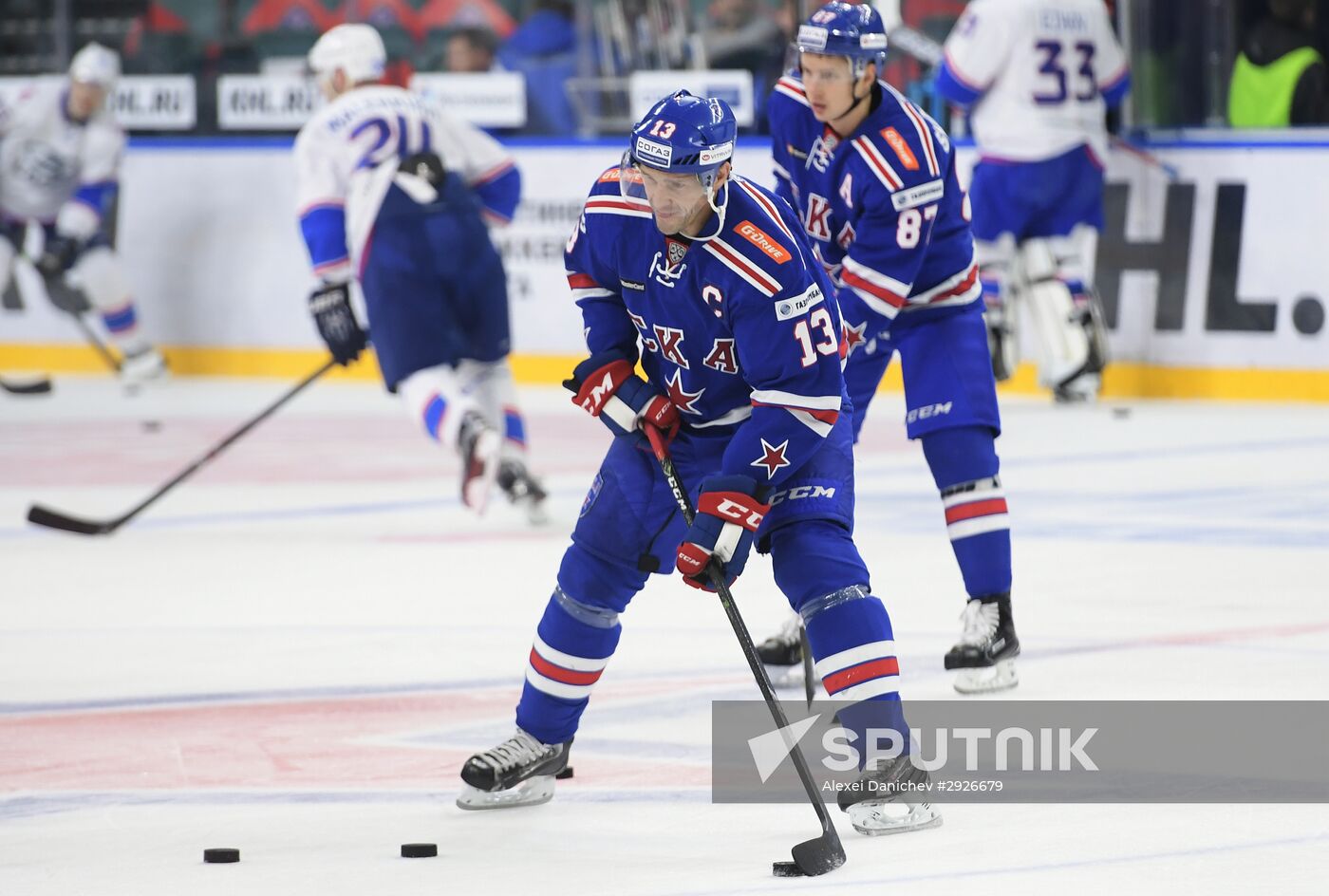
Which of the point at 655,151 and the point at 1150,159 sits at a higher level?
the point at 655,151

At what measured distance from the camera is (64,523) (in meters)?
7.39

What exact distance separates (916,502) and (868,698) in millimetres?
3951

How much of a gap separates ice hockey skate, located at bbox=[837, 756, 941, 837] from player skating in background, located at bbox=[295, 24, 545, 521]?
12.1 feet

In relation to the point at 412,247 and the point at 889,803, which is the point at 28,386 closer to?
the point at 412,247

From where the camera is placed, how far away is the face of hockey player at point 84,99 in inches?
470

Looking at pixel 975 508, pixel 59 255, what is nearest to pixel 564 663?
pixel 975 508

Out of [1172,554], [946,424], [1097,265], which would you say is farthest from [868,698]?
[1097,265]

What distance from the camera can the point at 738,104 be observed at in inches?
445

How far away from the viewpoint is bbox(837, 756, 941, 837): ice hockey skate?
373 centimetres

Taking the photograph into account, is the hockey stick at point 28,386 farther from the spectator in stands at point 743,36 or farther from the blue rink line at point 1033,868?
the blue rink line at point 1033,868

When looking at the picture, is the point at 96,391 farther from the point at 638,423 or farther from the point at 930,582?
the point at 638,423

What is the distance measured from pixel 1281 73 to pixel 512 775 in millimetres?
7036

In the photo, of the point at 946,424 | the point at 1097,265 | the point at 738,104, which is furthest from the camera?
the point at 738,104

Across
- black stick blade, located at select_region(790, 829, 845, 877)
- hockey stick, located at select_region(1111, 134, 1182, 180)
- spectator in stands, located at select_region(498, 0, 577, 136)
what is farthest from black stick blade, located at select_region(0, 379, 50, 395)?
black stick blade, located at select_region(790, 829, 845, 877)
